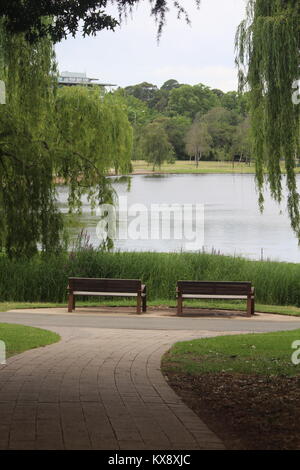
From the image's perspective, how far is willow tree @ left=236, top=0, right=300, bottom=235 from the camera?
12812mm

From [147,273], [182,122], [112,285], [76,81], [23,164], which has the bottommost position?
[147,273]

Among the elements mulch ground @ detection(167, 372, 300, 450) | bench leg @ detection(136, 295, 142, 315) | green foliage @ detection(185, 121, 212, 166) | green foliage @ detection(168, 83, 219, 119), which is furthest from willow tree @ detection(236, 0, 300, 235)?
green foliage @ detection(168, 83, 219, 119)

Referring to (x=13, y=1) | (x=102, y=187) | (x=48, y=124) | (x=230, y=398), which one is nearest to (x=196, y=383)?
(x=230, y=398)

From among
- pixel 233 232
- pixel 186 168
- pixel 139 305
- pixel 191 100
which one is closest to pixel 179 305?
pixel 139 305

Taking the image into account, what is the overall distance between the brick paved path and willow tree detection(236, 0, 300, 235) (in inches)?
193

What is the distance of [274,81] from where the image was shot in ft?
42.8

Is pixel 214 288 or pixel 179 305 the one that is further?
pixel 214 288

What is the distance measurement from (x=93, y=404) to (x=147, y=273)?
14.8m

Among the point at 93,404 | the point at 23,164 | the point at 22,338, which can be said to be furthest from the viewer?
the point at 23,164

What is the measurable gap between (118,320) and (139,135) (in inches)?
3080

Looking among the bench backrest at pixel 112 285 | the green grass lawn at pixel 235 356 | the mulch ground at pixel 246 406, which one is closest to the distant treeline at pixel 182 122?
the bench backrest at pixel 112 285

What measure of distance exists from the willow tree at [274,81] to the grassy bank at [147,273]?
731 centimetres

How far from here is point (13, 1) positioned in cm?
805

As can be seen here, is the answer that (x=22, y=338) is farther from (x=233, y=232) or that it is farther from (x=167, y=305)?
(x=233, y=232)
